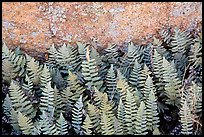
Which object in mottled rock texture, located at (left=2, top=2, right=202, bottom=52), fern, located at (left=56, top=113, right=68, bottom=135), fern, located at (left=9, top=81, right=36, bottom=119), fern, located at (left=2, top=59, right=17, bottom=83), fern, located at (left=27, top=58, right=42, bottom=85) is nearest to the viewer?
fern, located at (left=56, top=113, right=68, bottom=135)

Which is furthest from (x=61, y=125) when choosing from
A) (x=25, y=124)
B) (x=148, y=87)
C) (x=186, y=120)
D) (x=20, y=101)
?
(x=186, y=120)

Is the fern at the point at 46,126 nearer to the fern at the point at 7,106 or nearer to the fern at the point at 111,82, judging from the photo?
the fern at the point at 7,106

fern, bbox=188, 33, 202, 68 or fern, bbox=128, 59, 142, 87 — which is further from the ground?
fern, bbox=188, 33, 202, 68

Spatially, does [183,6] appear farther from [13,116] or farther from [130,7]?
→ [13,116]

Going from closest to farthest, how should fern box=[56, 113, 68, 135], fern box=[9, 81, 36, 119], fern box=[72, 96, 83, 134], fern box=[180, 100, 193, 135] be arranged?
fern box=[180, 100, 193, 135] → fern box=[56, 113, 68, 135] → fern box=[72, 96, 83, 134] → fern box=[9, 81, 36, 119]

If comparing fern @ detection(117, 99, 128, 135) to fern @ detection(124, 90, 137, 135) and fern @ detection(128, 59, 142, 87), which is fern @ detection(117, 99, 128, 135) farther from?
fern @ detection(128, 59, 142, 87)

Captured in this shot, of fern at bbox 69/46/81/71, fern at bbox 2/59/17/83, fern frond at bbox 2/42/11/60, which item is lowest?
fern at bbox 2/59/17/83

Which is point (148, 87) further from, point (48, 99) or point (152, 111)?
point (48, 99)

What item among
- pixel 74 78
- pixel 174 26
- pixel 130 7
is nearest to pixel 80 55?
pixel 74 78

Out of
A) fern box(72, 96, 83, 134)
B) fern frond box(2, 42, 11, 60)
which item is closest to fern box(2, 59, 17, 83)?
fern frond box(2, 42, 11, 60)
